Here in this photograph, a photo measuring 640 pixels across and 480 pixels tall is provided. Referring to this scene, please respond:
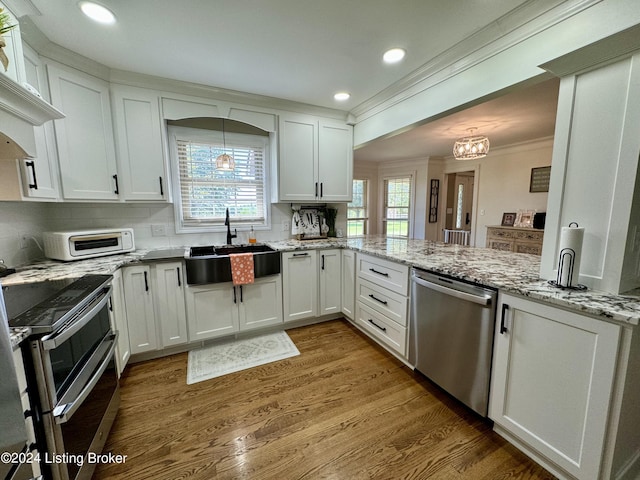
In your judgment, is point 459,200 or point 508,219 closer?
point 508,219

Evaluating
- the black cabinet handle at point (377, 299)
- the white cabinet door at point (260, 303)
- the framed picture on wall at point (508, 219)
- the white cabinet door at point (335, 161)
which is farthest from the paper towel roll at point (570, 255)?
the framed picture on wall at point (508, 219)

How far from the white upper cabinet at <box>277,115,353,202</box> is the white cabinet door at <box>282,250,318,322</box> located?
28.9 inches

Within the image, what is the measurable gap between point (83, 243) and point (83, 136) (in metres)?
0.87

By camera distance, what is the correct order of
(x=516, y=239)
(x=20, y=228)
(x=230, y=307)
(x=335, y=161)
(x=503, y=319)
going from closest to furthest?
(x=503, y=319) < (x=20, y=228) < (x=230, y=307) < (x=335, y=161) < (x=516, y=239)

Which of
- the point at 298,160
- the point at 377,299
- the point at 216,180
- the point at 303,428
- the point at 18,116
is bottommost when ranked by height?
the point at 303,428

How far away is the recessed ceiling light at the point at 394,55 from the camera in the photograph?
193cm

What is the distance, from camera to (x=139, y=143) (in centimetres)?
236

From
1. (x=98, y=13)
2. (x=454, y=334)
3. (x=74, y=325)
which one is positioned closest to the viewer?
(x=74, y=325)

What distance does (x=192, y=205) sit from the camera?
2.88m

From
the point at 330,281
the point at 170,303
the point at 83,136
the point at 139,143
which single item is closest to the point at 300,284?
the point at 330,281

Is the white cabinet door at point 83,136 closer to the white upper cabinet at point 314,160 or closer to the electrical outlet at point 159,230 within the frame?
the electrical outlet at point 159,230

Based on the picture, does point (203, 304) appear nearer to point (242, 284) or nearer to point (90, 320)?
point (242, 284)

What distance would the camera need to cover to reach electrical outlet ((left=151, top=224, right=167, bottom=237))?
2684 mm

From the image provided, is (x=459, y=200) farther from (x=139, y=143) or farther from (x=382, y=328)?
(x=139, y=143)
